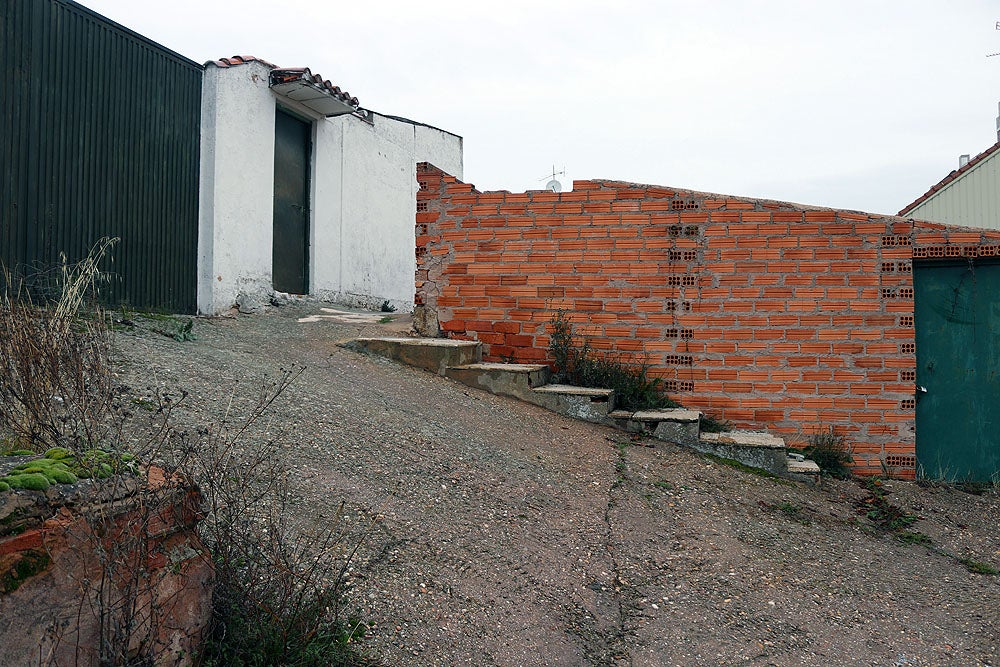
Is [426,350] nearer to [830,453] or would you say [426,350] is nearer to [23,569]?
[830,453]

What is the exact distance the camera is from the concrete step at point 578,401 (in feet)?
18.4

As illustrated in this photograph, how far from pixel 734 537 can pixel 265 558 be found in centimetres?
269

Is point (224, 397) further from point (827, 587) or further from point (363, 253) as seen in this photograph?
point (363, 253)

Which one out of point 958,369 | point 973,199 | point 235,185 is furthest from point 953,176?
point 235,185

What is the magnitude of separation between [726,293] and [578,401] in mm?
1507

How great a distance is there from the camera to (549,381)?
20.2 feet

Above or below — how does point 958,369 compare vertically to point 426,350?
below

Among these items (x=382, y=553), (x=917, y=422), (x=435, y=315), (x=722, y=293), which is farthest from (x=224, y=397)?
(x=917, y=422)

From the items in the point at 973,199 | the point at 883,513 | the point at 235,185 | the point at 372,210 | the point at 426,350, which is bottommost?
the point at 883,513

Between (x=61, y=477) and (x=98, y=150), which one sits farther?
(x=98, y=150)

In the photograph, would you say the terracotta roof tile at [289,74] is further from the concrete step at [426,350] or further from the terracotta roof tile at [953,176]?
the terracotta roof tile at [953,176]

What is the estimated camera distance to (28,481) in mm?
1928

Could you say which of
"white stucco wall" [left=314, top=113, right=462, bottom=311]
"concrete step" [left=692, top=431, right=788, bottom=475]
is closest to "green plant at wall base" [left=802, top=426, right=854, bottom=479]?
"concrete step" [left=692, top=431, right=788, bottom=475]

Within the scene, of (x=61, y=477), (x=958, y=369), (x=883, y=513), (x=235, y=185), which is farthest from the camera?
(x=235, y=185)
